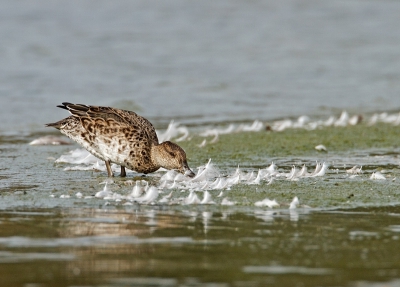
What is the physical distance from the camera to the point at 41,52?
21422mm

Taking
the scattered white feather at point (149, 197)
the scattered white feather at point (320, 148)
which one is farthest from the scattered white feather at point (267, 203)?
the scattered white feather at point (320, 148)

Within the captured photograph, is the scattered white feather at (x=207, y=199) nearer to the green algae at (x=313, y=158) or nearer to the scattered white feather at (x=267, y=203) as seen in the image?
the green algae at (x=313, y=158)

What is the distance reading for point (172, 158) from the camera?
8.45 metres

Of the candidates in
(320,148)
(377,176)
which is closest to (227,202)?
(377,176)

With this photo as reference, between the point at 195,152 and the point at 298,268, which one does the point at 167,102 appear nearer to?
the point at 195,152

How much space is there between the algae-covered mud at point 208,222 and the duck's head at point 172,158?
0.56 ft

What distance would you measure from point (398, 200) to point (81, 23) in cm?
2019

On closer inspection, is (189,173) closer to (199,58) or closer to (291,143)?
(291,143)

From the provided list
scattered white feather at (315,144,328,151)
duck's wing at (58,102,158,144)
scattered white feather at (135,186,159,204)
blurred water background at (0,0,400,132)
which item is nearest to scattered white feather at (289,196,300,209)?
scattered white feather at (135,186,159,204)

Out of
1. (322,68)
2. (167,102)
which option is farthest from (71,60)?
(322,68)

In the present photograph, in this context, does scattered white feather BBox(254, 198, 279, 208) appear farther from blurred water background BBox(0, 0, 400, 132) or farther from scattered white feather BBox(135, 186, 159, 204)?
blurred water background BBox(0, 0, 400, 132)

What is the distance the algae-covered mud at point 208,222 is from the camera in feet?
15.8

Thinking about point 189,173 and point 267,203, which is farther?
point 189,173

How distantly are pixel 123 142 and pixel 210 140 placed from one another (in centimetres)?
303
